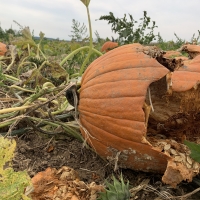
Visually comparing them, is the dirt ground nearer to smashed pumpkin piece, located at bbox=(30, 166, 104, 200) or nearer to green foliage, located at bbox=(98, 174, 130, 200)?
smashed pumpkin piece, located at bbox=(30, 166, 104, 200)

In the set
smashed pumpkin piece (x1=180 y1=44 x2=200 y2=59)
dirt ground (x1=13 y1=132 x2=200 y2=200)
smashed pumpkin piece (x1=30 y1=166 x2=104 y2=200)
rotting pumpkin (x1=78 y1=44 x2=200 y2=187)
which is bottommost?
dirt ground (x1=13 y1=132 x2=200 y2=200)

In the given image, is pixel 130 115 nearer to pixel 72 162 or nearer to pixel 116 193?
pixel 116 193

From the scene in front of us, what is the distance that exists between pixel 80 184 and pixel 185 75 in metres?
0.67

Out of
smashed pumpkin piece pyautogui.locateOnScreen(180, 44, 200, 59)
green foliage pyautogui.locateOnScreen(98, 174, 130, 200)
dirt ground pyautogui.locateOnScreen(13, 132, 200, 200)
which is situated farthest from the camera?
smashed pumpkin piece pyautogui.locateOnScreen(180, 44, 200, 59)

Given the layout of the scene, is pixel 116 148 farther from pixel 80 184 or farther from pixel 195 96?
pixel 195 96

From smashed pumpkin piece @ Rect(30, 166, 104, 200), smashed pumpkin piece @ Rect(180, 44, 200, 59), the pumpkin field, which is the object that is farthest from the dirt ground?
smashed pumpkin piece @ Rect(180, 44, 200, 59)

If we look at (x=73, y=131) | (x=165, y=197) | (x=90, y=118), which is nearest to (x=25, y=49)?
(x=73, y=131)

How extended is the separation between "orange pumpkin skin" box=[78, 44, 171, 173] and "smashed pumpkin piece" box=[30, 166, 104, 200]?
0.26 meters

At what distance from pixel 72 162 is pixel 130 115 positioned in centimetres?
50

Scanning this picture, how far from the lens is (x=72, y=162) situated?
1.93m

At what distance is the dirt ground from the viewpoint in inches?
65.6

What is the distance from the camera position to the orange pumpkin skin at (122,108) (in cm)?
160

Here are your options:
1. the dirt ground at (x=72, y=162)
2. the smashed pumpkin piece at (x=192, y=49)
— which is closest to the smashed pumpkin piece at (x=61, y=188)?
the dirt ground at (x=72, y=162)

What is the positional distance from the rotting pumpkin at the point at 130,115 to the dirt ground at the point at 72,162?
0.29 feet
